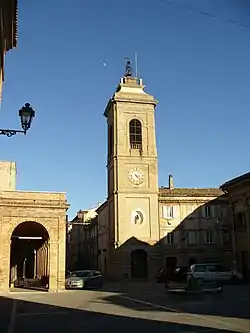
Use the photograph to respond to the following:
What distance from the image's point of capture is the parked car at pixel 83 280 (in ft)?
113

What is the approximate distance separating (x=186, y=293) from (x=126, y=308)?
7.49 metres

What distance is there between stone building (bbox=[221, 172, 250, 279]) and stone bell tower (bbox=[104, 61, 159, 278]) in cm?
1100

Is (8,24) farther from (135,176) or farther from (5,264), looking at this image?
(135,176)

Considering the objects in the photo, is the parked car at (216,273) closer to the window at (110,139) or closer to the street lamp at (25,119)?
the window at (110,139)

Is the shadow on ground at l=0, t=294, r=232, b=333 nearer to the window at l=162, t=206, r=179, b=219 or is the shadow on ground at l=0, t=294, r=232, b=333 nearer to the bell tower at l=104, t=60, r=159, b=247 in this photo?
the bell tower at l=104, t=60, r=159, b=247

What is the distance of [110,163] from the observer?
5347 centimetres

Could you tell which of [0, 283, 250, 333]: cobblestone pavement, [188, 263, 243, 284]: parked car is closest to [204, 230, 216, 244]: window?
[188, 263, 243, 284]: parked car

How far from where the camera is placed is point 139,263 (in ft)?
161

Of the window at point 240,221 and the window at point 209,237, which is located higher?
A: the window at point 240,221

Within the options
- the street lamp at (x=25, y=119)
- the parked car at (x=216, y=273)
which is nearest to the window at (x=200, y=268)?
the parked car at (x=216, y=273)

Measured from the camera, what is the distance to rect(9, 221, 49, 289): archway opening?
114 feet

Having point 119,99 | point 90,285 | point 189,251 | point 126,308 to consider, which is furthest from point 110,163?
point 126,308

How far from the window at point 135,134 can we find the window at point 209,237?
12213 millimetres

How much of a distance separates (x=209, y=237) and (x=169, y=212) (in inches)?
207
